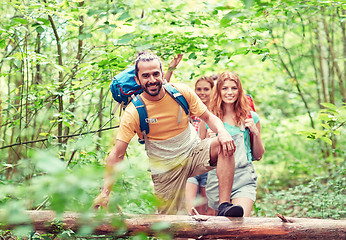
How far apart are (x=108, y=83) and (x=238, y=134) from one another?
1924 millimetres

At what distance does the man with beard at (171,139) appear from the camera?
11.9ft

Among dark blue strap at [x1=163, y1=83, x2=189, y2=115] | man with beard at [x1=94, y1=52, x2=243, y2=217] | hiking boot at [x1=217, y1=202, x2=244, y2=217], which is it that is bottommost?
hiking boot at [x1=217, y1=202, x2=244, y2=217]

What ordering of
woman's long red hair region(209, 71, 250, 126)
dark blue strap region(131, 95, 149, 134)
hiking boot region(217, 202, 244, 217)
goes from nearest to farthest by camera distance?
hiking boot region(217, 202, 244, 217), dark blue strap region(131, 95, 149, 134), woman's long red hair region(209, 71, 250, 126)

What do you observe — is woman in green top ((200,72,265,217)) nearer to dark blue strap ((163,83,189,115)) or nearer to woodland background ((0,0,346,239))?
woodland background ((0,0,346,239))

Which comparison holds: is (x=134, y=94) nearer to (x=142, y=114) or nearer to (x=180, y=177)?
(x=142, y=114)

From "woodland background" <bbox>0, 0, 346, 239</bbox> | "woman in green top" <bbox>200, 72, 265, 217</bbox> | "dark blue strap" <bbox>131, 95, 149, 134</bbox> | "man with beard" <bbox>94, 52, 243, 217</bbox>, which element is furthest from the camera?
"woman in green top" <bbox>200, 72, 265, 217</bbox>

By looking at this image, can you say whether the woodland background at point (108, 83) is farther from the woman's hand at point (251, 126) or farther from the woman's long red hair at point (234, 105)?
the woman's hand at point (251, 126)

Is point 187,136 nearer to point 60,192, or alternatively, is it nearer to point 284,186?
point 60,192

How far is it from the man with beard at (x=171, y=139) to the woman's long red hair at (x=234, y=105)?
2.07ft

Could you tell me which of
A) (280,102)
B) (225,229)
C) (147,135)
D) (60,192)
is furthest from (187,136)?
(280,102)

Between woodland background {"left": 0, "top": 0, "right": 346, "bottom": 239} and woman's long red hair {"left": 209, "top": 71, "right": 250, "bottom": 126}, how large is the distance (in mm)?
326

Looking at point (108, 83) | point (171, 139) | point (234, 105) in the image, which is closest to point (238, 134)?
point (234, 105)

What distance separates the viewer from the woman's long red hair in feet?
14.4

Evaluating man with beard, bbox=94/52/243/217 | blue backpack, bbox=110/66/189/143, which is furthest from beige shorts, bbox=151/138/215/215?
blue backpack, bbox=110/66/189/143
